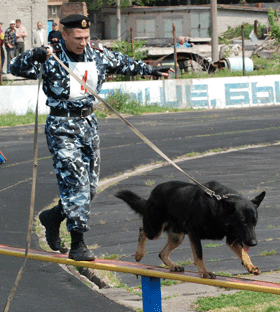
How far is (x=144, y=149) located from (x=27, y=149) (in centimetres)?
314

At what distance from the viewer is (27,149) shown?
54.7 feet

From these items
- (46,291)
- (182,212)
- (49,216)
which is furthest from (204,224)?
(46,291)

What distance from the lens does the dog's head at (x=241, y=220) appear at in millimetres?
4770

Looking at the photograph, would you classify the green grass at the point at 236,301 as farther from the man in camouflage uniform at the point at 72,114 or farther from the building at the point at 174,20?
the building at the point at 174,20


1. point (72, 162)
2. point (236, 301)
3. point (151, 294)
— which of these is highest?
point (72, 162)

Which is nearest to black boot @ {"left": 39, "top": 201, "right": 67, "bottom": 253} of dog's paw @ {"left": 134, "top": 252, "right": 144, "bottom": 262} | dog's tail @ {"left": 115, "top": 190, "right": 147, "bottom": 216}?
dog's tail @ {"left": 115, "top": 190, "right": 147, "bottom": 216}

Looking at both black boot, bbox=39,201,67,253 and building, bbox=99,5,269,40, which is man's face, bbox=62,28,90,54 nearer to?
black boot, bbox=39,201,67,253

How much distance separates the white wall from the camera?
24.6m

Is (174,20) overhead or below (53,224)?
overhead

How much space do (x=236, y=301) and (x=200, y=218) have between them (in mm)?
1733

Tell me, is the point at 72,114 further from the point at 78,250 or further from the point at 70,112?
the point at 78,250

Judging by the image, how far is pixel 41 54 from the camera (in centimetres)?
530

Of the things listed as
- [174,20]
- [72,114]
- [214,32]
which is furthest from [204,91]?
[174,20]

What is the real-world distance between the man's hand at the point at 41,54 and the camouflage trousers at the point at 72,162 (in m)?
0.55
